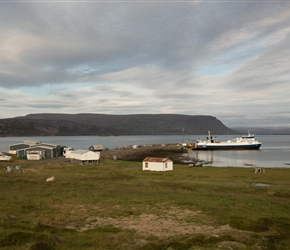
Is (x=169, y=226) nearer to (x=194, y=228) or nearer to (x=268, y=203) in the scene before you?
(x=194, y=228)

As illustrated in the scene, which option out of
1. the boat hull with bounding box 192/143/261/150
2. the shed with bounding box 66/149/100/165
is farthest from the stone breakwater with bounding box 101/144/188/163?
the boat hull with bounding box 192/143/261/150

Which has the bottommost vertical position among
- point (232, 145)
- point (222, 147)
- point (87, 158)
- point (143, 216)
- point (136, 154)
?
point (222, 147)

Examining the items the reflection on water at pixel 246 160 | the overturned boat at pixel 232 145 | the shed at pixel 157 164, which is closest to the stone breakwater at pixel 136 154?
the reflection on water at pixel 246 160

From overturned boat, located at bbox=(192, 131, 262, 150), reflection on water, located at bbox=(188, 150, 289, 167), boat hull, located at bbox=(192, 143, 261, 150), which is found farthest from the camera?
boat hull, located at bbox=(192, 143, 261, 150)

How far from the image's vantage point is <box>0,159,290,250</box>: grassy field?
1471 centimetres

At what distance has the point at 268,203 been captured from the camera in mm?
24109

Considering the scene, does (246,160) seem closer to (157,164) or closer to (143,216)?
(157,164)

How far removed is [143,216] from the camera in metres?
20.5

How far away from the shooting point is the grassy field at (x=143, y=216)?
14.7 meters

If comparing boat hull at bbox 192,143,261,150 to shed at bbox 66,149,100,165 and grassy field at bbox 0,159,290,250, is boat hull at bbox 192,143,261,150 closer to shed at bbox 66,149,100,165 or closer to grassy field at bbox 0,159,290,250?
shed at bbox 66,149,100,165

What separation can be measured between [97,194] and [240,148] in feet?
411

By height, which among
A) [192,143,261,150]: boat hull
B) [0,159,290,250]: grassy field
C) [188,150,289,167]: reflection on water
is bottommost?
[188,150,289,167]: reflection on water

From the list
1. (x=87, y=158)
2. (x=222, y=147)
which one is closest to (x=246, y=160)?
(x=222, y=147)

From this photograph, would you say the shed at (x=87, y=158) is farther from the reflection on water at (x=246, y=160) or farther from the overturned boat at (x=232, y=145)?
the overturned boat at (x=232, y=145)
